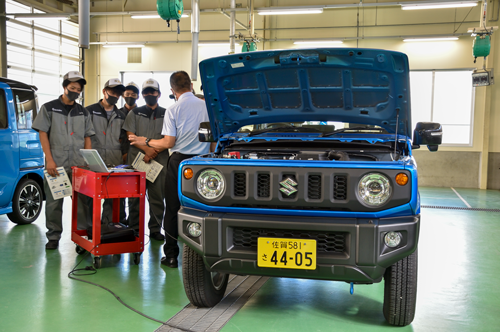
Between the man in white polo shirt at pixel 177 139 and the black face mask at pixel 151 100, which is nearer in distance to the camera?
the man in white polo shirt at pixel 177 139

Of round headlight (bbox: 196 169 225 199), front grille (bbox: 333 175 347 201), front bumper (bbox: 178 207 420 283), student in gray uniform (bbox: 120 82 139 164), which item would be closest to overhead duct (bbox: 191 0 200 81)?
student in gray uniform (bbox: 120 82 139 164)

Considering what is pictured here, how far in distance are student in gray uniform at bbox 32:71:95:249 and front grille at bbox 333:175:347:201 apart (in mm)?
3133

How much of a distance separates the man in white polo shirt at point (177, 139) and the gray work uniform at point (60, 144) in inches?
46.6

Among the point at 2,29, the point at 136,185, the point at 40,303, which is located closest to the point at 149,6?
the point at 2,29

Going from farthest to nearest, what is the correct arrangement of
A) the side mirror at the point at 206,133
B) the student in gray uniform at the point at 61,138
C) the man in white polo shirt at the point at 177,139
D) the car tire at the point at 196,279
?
1. the student in gray uniform at the point at 61,138
2. the man in white polo shirt at the point at 177,139
3. the side mirror at the point at 206,133
4. the car tire at the point at 196,279

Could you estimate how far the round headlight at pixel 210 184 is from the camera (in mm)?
2645

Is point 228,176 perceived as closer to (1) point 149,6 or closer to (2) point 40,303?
(2) point 40,303

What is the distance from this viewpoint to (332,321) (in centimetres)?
289

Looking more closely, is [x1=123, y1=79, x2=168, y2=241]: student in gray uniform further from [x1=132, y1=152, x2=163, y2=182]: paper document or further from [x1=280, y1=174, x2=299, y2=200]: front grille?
[x1=280, y1=174, x2=299, y2=200]: front grille

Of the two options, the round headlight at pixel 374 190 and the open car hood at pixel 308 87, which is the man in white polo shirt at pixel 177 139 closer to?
the open car hood at pixel 308 87

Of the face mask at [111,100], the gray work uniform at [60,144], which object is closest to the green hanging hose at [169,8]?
the face mask at [111,100]

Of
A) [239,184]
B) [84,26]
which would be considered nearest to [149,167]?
[84,26]

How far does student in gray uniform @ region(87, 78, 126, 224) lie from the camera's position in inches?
201

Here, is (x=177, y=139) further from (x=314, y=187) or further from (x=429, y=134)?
(x=429, y=134)
